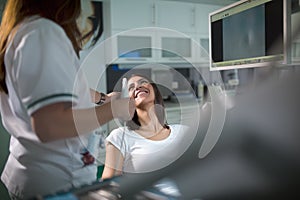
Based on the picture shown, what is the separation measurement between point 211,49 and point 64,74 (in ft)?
2.17

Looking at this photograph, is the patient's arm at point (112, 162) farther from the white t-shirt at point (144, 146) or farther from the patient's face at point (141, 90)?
the patient's face at point (141, 90)

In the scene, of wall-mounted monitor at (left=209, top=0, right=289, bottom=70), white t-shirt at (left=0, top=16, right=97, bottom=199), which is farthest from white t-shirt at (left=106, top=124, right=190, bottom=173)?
wall-mounted monitor at (left=209, top=0, right=289, bottom=70)

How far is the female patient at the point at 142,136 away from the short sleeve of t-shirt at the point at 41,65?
242 mm

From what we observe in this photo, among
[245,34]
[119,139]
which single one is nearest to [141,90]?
[119,139]

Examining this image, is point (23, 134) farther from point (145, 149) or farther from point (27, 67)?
point (145, 149)

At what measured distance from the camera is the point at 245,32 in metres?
0.92

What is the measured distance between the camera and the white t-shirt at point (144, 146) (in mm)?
688

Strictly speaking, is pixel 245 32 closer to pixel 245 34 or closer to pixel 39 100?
pixel 245 34

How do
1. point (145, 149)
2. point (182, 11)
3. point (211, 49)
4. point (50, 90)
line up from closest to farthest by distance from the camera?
point (50, 90), point (145, 149), point (211, 49), point (182, 11)

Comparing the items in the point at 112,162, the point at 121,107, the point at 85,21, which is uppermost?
the point at 85,21

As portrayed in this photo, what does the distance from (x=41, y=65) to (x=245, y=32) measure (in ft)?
2.20

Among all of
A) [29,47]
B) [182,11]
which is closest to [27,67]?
[29,47]

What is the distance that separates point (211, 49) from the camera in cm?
103

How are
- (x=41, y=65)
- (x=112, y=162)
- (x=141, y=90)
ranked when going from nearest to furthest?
(x=41, y=65) < (x=112, y=162) < (x=141, y=90)
